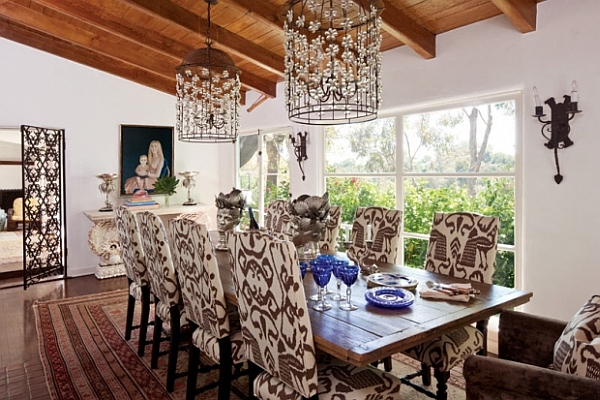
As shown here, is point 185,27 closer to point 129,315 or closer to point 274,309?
point 129,315

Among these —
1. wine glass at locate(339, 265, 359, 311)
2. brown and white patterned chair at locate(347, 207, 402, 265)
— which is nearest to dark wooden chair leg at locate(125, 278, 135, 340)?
brown and white patterned chair at locate(347, 207, 402, 265)

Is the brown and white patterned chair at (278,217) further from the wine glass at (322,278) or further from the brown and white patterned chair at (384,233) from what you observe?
the wine glass at (322,278)

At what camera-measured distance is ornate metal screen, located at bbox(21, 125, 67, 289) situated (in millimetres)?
5207

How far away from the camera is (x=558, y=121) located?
9.56ft

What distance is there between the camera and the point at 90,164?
19.4ft

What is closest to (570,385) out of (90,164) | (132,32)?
(132,32)

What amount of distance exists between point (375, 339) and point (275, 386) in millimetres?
497

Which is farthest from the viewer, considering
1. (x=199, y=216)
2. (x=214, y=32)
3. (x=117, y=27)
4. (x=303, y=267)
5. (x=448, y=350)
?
(x=199, y=216)

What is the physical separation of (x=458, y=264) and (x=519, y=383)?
4.43 ft

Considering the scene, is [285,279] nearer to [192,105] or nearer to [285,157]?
[192,105]

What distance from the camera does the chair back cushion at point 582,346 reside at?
1.32m

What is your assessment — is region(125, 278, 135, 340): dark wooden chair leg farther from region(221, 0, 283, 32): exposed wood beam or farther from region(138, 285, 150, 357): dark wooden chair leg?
region(221, 0, 283, 32): exposed wood beam

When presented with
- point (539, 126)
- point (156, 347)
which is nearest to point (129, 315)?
point (156, 347)

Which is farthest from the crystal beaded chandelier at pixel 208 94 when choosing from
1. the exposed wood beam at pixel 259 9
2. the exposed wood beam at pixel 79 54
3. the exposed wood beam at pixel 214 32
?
the exposed wood beam at pixel 79 54
